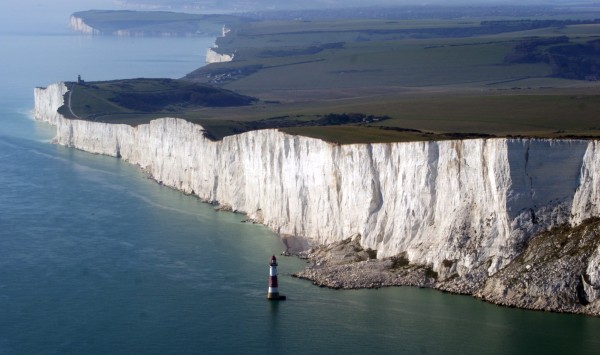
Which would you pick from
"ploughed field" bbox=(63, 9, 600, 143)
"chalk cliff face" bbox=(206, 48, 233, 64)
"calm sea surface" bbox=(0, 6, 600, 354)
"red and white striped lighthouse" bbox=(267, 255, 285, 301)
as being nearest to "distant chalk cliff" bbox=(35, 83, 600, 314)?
"calm sea surface" bbox=(0, 6, 600, 354)

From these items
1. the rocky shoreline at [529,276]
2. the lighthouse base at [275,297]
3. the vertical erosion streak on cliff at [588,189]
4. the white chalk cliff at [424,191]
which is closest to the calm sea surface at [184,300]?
the lighthouse base at [275,297]

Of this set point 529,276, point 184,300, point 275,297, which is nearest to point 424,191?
point 529,276

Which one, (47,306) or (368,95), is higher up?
(368,95)

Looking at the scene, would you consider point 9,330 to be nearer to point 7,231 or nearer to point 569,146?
point 7,231

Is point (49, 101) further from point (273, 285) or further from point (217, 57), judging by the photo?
point (217, 57)

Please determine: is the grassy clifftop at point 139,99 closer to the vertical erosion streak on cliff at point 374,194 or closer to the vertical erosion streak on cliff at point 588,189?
the vertical erosion streak on cliff at point 374,194

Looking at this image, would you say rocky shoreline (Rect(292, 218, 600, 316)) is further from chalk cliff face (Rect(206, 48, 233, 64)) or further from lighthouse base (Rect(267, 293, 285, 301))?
chalk cliff face (Rect(206, 48, 233, 64))

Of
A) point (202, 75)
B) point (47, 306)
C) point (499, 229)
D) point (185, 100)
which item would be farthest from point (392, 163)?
point (202, 75)
